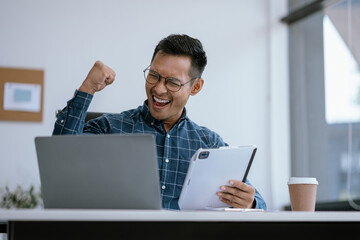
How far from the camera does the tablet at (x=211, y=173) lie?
57.4 inches

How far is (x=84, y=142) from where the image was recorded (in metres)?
1.18

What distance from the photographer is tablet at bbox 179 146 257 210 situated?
146 cm

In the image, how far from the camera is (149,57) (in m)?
3.85

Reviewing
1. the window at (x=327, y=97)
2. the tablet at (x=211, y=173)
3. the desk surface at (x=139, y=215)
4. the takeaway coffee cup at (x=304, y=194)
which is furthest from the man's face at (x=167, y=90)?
the window at (x=327, y=97)

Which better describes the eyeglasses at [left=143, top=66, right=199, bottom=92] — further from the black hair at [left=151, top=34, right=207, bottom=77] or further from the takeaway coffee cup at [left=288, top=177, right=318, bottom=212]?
the takeaway coffee cup at [left=288, top=177, right=318, bottom=212]

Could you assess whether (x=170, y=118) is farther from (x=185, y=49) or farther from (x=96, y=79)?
(x=96, y=79)

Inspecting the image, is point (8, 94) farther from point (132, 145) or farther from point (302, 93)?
point (132, 145)

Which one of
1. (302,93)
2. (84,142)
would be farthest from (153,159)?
(302,93)

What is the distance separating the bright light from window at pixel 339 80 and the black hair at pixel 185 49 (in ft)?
5.30

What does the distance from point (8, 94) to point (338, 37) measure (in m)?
2.24

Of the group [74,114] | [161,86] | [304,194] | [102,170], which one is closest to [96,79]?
[74,114]

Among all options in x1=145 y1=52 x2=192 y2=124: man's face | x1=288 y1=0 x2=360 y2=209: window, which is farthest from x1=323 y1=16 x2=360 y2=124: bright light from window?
x1=145 y1=52 x2=192 y2=124: man's face
